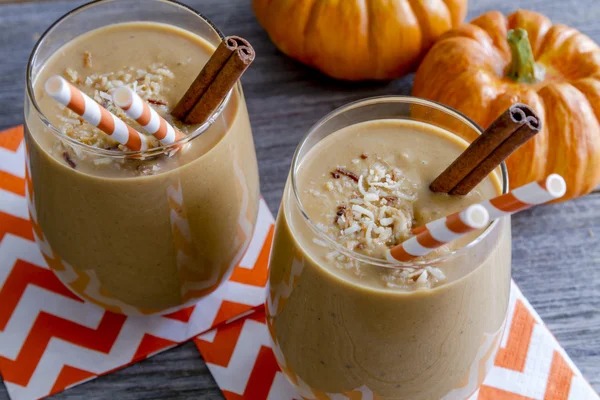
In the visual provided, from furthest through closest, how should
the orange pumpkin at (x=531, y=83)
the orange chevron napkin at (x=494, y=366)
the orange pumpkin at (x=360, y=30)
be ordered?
the orange pumpkin at (x=360, y=30), the orange pumpkin at (x=531, y=83), the orange chevron napkin at (x=494, y=366)

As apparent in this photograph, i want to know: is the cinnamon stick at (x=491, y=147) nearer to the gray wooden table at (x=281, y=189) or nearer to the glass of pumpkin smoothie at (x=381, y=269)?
the glass of pumpkin smoothie at (x=381, y=269)

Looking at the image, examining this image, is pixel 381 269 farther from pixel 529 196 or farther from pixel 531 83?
pixel 531 83

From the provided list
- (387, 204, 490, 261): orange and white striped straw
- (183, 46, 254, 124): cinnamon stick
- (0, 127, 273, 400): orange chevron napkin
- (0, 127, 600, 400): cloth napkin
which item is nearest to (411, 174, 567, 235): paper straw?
(387, 204, 490, 261): orange and white striped straw

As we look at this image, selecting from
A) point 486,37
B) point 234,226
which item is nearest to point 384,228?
point 234,226

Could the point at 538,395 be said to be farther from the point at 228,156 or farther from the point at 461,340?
the point at 228,156

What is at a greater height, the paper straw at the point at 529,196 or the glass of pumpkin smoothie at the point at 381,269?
the paper straw at the point at 529,196

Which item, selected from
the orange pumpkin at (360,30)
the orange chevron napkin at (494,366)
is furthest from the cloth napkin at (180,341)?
the orange pumpkin at (360,30)

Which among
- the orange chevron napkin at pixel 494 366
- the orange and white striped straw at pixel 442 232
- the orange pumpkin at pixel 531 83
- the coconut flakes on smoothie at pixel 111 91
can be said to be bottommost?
the orange chevron napkin at pixel 494 366
